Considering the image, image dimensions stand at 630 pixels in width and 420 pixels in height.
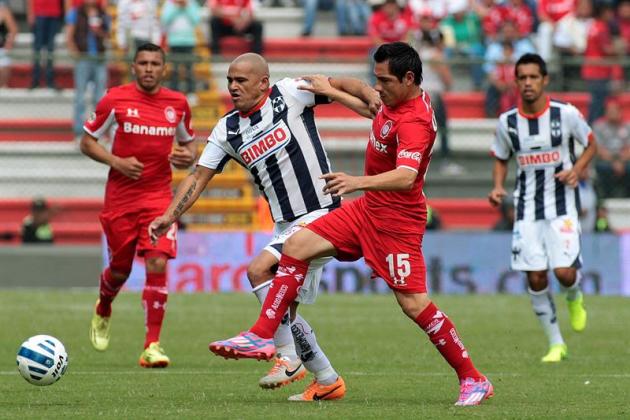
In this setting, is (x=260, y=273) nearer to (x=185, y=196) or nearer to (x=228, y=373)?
(x=185, y=196)

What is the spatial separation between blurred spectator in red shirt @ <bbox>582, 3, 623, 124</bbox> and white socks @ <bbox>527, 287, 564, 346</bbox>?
1042 cm

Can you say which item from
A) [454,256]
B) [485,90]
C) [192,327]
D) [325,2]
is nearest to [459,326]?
[192,327]

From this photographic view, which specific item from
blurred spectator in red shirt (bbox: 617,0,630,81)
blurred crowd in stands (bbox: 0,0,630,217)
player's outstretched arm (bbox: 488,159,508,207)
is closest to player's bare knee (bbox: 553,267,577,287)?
player's outstretched arm (bbox: 488,159,508,207)

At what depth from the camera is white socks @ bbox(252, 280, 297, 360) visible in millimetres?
9688

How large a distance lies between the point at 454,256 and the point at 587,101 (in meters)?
4.15

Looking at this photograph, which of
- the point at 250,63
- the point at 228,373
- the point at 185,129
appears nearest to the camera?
the point at 250,63

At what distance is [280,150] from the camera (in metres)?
9.97

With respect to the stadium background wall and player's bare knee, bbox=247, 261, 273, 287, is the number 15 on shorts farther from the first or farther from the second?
the stadium background wall

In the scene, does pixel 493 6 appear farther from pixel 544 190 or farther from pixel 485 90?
pixel 544 190

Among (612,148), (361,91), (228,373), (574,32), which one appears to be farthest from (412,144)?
(574,32)

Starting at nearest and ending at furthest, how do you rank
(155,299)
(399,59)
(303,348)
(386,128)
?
(399,59) → (386,128) → (303,348) → (155,299)

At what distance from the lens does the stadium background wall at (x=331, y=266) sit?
21.0 m

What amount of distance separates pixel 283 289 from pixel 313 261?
414mm

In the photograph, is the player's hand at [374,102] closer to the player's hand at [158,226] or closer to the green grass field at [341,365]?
the player's hand at [158,226]
